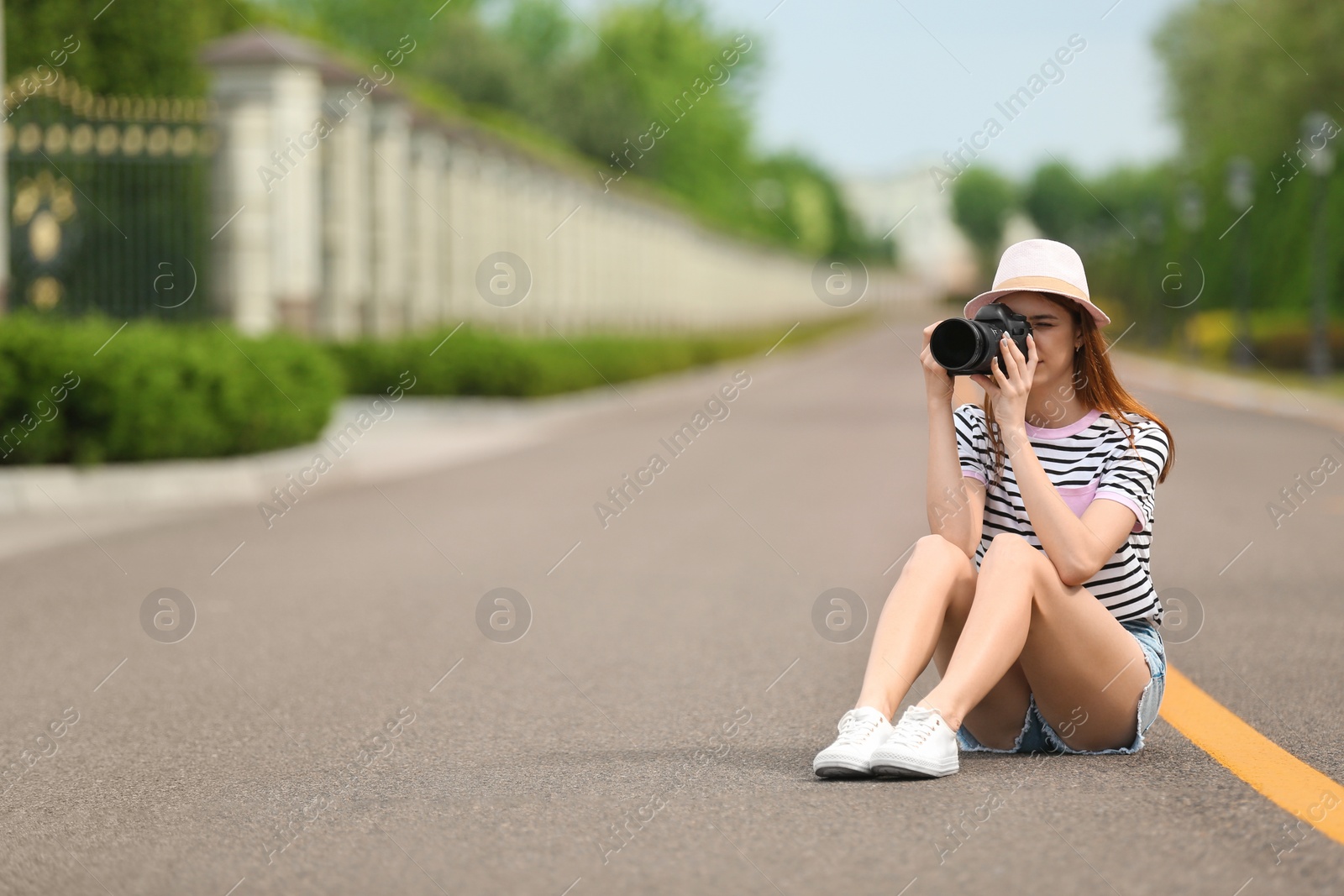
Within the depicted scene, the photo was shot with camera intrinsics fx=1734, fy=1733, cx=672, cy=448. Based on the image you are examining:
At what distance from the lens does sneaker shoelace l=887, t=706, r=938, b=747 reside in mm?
4641

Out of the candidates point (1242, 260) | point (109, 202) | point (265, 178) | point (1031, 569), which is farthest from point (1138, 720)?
point (1242, 260)

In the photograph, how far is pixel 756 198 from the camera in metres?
112

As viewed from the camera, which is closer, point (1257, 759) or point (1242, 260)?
point (1257, 759)

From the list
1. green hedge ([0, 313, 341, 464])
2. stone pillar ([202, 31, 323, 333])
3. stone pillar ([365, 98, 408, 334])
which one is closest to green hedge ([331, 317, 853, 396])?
stone pillar ([365, 98, 408, 334])

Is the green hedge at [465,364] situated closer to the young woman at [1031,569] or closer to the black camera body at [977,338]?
the young woman at [1031,569]

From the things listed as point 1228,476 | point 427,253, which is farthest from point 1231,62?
point 1228,476

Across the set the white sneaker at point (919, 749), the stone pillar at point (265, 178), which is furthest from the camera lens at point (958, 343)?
the stone pillar at point (265, 178)

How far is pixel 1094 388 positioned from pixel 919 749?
3.84ft

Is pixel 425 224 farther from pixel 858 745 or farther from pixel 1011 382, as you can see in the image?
pixel 858 745

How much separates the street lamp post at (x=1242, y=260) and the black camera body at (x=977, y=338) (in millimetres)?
35777

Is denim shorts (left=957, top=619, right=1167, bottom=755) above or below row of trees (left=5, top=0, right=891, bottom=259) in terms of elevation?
below

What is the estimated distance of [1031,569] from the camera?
474 centimetres

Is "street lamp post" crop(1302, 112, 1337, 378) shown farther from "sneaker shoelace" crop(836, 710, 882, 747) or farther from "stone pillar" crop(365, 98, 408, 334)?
"sneaker shoelace" crop(836, 710, 882, 747)

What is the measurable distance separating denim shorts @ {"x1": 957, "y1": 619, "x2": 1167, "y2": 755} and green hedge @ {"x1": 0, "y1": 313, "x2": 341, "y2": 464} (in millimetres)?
10382
